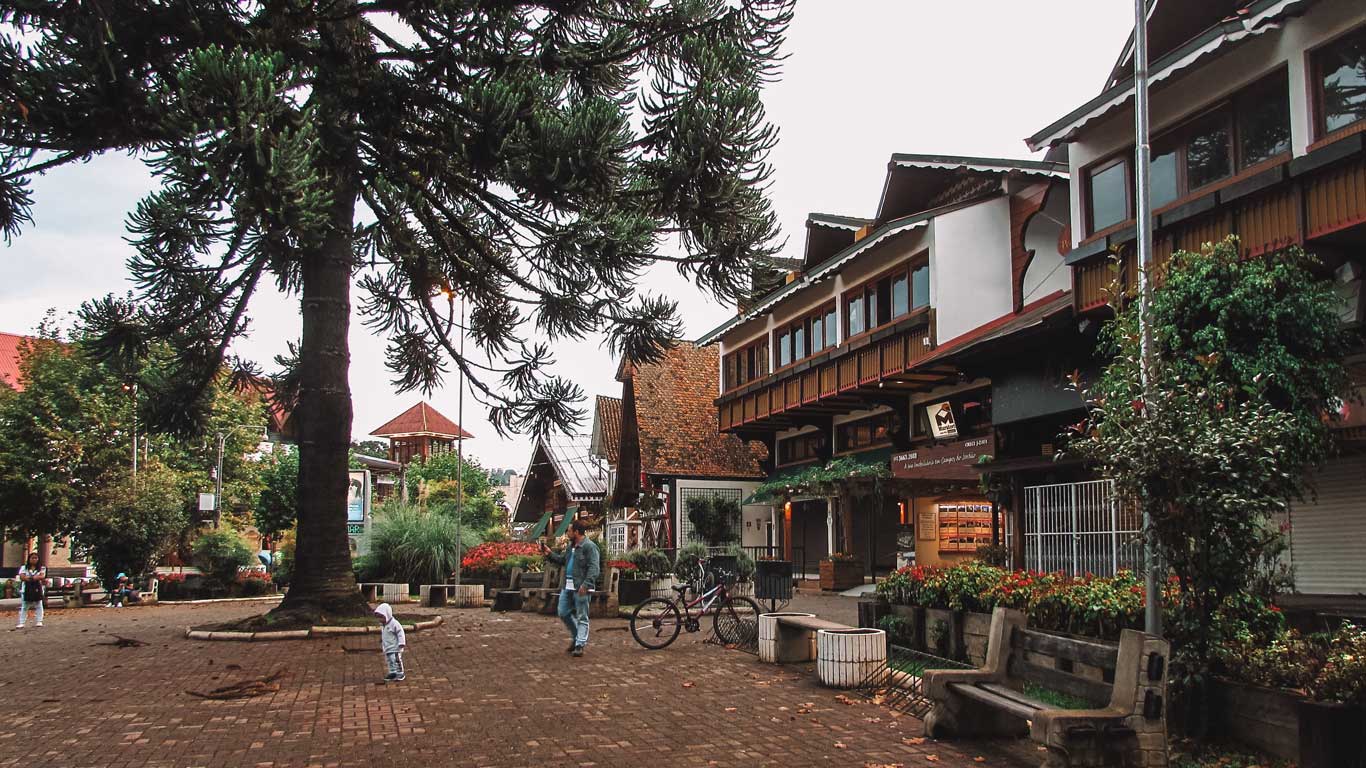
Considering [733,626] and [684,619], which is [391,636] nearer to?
[684,619]

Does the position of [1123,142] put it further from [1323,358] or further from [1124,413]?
[1124,413]

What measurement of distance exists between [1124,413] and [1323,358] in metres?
3.94

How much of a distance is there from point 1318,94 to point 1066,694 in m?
8.75

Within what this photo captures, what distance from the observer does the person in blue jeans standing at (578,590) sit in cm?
1298

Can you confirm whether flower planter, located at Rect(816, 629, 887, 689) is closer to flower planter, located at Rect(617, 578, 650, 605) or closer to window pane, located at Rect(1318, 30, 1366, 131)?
window pane, located at Rect(1318, 30, 1366, 131)

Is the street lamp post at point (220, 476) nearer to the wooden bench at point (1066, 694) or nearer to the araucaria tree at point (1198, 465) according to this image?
the wooden bench at point (1066, 694)

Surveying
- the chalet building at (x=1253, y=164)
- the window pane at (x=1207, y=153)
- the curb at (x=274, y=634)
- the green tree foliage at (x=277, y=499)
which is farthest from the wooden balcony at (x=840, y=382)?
the green tree foliage at (x=277, y=499)

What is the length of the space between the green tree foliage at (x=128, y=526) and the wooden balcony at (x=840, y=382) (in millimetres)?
17576

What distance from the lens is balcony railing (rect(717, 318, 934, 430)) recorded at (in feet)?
75.6

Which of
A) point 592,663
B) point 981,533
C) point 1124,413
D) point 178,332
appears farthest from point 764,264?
point 981,533

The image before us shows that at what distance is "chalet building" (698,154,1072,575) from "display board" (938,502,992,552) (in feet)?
0.12

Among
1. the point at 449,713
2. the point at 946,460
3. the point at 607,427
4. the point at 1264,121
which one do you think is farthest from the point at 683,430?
the point at 449,713

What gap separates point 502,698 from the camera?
9617 mm

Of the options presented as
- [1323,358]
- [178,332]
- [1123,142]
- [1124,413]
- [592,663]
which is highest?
[1123,142]
